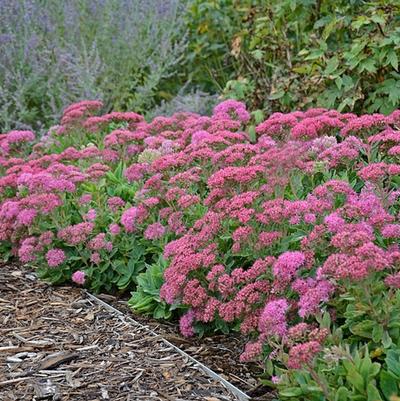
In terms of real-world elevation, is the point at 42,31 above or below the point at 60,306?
above

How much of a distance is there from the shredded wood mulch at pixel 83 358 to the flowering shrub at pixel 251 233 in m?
0.17

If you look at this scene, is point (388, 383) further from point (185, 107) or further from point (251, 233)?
point (185, 107)

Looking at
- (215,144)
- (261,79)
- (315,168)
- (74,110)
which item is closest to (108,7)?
(261,79)

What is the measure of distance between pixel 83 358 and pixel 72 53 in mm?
4129

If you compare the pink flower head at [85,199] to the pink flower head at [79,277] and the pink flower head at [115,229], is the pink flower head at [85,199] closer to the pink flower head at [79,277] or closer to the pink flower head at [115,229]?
the pink flower head at [115,229]

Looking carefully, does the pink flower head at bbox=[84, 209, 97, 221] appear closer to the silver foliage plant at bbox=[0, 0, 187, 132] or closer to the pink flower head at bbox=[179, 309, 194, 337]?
the pink flower head at bbox=[179, 309, 194, 337]

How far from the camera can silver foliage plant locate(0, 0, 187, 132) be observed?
6.55 m

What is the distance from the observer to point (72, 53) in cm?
682

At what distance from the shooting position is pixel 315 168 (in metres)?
3.45

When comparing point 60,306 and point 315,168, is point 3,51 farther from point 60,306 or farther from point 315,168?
point 315,168

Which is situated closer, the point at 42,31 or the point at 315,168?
the point at 315,168

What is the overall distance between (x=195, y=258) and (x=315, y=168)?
2.41ft

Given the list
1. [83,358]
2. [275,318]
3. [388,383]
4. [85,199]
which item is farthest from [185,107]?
[388,383]

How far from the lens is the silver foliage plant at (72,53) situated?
6551 mm
